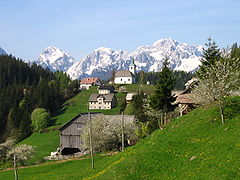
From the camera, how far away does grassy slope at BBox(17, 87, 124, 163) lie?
86000 millimetres

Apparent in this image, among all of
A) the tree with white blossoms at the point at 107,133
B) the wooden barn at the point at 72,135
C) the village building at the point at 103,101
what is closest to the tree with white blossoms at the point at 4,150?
the wooden barn at the point at 72,135

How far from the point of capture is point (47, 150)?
85812 mm

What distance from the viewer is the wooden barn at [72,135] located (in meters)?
80.5

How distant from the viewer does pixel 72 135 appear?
81.2 meters

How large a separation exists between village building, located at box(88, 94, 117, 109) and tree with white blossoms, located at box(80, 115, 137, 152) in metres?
72.6

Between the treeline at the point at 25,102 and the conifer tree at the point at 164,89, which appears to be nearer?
the conifer tree at the point at 164,89

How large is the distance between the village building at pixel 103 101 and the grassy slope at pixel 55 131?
418 centimetres

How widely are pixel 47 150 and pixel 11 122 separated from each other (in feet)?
167

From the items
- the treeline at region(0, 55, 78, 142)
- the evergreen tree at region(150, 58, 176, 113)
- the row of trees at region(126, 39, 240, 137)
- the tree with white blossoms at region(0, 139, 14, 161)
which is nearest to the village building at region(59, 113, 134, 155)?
the tree with white blossoms at region(0, 139, 14, 161)

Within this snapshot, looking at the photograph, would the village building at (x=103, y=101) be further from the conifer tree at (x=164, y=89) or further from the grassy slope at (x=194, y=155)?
the grassy slope at (x=194, y=155)

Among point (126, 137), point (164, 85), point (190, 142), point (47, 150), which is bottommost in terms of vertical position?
point (47, 150)

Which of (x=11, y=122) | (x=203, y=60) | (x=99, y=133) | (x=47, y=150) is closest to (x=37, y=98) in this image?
(x=11, y=122)

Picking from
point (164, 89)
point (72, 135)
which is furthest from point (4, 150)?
point (164, 89)

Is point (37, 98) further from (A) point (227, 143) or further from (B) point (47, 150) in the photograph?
(A) point (227, 143)
